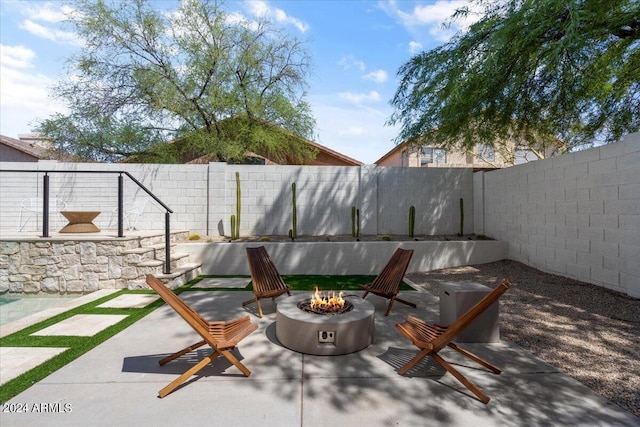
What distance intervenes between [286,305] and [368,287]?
1.55m

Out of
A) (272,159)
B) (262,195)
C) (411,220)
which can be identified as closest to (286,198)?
(262,195)

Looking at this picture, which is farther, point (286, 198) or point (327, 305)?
point (286, 198)

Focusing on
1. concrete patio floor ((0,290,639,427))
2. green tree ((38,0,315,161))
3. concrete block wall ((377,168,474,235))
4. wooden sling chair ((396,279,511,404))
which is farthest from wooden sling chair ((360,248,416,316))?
green tree ((38,0,315,161))

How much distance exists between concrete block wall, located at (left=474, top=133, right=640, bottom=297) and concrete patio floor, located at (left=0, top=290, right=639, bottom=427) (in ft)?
10.0

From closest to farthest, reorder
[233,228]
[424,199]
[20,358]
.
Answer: [20,358] → [233,228] → [424,199]

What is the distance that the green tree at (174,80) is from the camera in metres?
9.67

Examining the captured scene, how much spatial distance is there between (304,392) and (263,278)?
8.15ft

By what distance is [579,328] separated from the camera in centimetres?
365

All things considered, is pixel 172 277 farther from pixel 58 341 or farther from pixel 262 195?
pixel 262 195

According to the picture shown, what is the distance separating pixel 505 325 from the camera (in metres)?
3.80

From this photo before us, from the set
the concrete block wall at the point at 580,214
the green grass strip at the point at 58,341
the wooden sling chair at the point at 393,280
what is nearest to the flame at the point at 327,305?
the wooden sling chair at the point at 393,280

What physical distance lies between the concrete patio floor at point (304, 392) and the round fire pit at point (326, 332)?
0.29ft

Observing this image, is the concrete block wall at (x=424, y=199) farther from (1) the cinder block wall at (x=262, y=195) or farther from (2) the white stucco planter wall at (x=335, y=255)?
(2) the white stucco planter wall at (x=335, y=255)

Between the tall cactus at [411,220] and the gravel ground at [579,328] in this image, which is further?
the tall cactus at [411,220]
